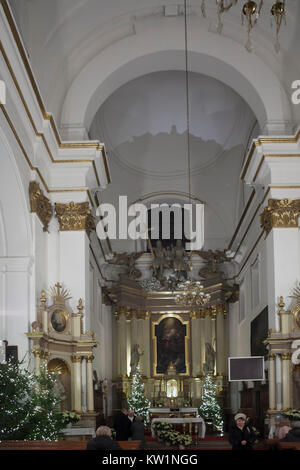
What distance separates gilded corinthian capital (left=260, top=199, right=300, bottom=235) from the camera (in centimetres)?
1745

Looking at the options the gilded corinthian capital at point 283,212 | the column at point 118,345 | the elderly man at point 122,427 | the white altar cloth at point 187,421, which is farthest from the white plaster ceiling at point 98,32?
the column at point 118,345

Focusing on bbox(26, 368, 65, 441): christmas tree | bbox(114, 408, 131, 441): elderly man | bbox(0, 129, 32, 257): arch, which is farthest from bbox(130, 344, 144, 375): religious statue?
bbox(26, 368, 65, 441): christmas tree

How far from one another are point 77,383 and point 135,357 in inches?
407

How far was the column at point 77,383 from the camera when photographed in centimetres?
1662

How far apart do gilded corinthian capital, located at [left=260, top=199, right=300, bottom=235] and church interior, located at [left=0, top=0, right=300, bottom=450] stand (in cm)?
3

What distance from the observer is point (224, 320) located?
27.4 meters

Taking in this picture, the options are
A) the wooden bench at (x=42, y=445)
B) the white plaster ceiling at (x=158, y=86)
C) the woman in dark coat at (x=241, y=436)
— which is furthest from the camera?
the white plaster ceiling at (x=158, y=86)

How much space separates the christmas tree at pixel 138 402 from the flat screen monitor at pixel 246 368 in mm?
7985

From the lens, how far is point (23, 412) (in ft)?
37.3

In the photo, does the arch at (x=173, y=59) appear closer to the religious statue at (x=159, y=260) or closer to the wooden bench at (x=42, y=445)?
the religious statue at (x=159, y=260)

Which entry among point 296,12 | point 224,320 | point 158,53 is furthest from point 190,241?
point 296,12

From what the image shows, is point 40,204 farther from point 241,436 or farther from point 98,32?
point 241,436

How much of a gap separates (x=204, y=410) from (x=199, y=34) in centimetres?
1155

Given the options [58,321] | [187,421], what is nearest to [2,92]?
[58,321]
